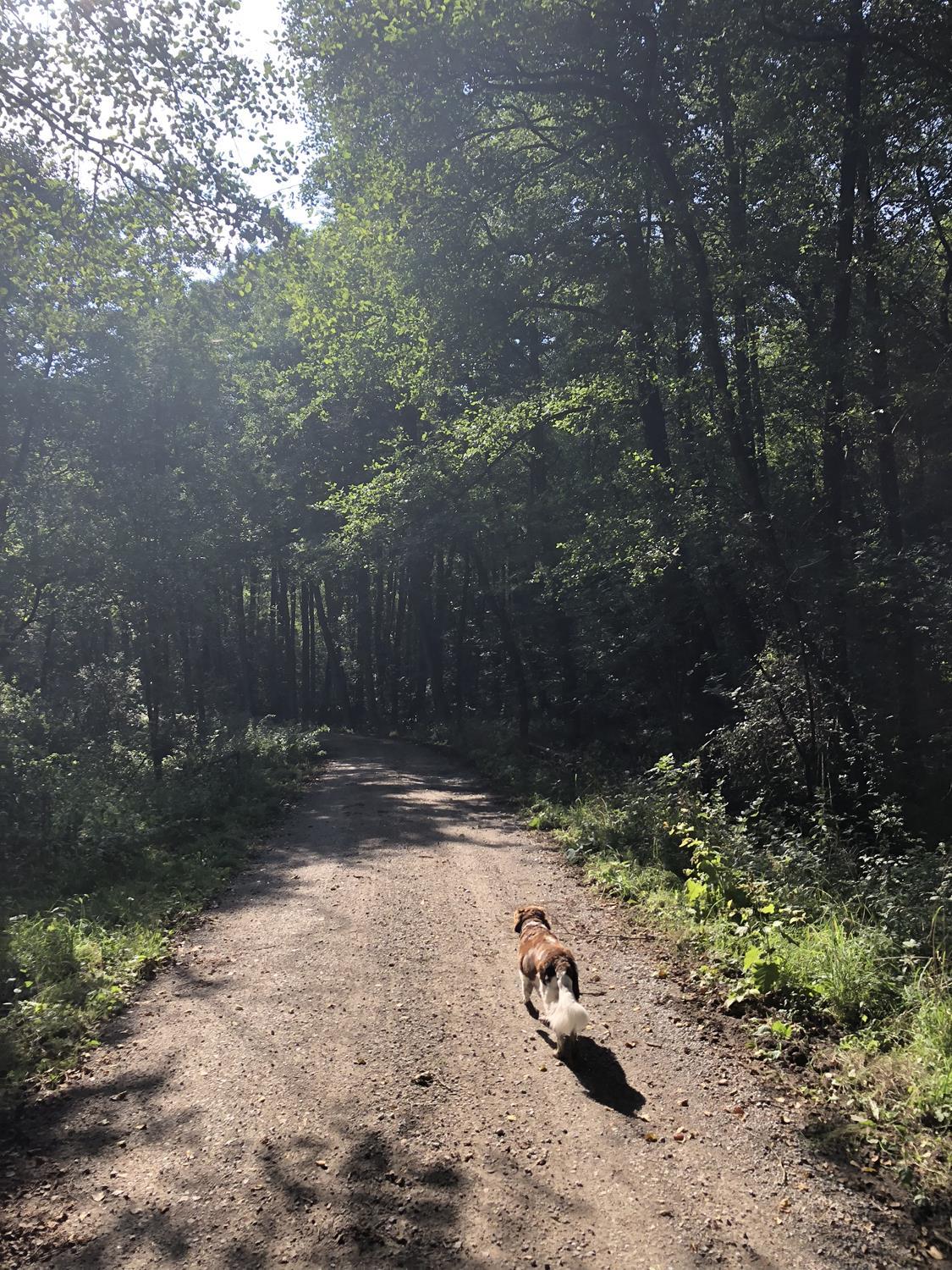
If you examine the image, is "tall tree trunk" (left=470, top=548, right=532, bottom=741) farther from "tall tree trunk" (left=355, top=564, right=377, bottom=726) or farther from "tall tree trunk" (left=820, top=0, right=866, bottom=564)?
"tall tree trunk" (left=355, top=564, right=377, bottom=726)

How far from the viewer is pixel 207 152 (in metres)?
7.47

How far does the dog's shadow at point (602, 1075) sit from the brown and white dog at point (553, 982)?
0.35ft

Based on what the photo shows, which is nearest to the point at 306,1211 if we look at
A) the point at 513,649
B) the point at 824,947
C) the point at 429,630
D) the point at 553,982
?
the point at 553,982

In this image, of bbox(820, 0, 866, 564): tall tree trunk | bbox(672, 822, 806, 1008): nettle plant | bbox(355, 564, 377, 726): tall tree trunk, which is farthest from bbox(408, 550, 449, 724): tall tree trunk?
bbox(672, 822, 806, 1008): nettle plant

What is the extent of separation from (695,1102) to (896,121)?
13260 millimetres

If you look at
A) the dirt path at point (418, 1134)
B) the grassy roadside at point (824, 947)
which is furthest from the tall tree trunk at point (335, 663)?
the dirt path at point (418, 1134)

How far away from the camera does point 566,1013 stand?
4516mm

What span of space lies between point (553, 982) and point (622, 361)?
40.6ft

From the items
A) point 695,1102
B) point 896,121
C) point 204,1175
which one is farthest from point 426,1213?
point 896,121

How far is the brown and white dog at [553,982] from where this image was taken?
14.8 ft

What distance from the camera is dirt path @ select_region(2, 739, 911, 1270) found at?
3.19 m

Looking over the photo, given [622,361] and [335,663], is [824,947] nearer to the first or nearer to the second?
[622,361]

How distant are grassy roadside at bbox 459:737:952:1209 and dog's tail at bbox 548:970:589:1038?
122 cm

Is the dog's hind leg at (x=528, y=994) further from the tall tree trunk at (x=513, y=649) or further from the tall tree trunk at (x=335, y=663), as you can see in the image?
the tall tree trunk at (x=335, y=663)
